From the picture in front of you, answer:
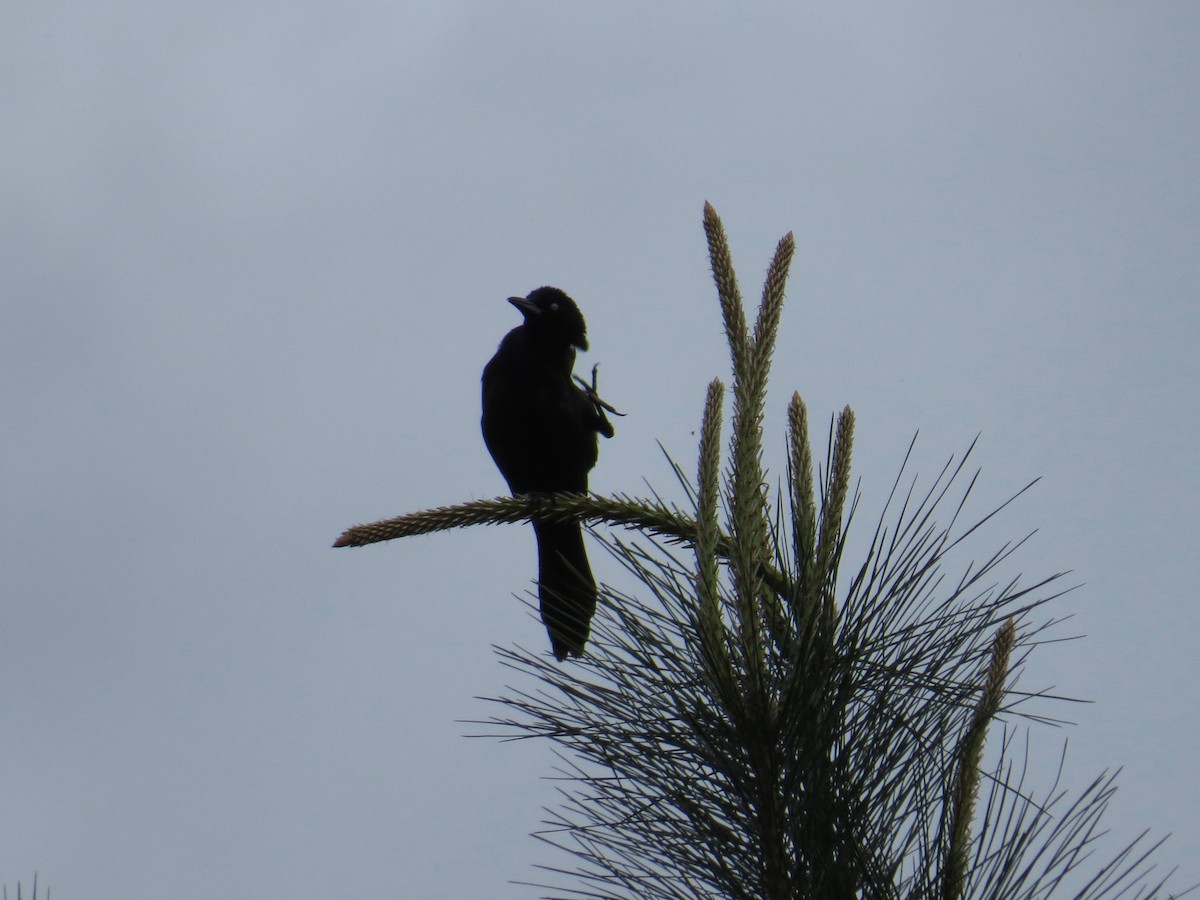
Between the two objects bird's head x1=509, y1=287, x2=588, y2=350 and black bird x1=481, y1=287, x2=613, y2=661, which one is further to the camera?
bird's head x1=509, y1=287, x2=588, y2=350

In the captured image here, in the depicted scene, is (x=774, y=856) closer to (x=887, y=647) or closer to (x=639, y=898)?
(x=639, y=898)

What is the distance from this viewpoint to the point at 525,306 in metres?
5.33

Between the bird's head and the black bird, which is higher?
the bird's head

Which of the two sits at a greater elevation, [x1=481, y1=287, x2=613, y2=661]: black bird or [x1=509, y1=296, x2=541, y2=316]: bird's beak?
[x1=509, y1=296, x2=541, y2=316]: bird's beak

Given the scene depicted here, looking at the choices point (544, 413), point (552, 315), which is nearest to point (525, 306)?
point (552, 315)

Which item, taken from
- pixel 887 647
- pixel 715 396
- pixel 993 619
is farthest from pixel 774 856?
pixel 715 396

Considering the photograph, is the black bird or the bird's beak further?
the bird's beak

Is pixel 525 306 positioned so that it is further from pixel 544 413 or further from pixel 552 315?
pixel 544 413

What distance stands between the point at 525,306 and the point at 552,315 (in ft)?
0.47

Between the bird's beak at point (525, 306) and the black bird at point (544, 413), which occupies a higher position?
the bird's beak at point (525, 306)

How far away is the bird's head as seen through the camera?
17.6 ft

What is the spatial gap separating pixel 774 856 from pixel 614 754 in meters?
Result: 0.29

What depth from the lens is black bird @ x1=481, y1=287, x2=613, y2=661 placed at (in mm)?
5168

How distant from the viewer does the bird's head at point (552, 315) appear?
5.37m
